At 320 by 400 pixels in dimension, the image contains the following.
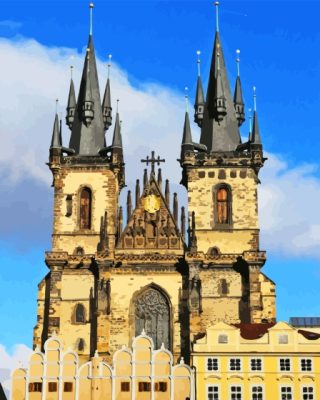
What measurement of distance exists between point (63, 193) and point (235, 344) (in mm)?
19152

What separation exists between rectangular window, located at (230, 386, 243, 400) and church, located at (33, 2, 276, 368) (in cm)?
729

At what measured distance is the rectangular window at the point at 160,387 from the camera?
169ft

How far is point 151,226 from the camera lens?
62688 millimetres

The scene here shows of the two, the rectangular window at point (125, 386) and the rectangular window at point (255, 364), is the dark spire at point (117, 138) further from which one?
the rectangular window at point (255, 364)

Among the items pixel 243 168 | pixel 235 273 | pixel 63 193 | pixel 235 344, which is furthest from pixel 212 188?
pixel 235 344

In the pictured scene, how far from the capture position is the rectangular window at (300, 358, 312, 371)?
164ft

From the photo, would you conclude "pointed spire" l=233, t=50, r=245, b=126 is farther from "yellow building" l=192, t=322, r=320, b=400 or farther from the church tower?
"yellow building" l=192, t=322, r=320, b=400

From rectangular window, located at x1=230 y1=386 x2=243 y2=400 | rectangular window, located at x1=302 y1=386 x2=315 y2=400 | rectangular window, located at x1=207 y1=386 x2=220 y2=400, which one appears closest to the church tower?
rectangular window, located at x1=207 y1=386 x2=220 y2=400

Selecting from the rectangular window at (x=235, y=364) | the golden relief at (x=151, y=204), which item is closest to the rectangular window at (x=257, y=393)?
the rectangular window at (x=235, y=364)

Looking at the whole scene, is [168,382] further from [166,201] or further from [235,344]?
[166,201]

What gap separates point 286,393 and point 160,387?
7357 mm

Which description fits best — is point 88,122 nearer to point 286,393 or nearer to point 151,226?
point 151,226

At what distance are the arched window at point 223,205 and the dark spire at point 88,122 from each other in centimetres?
965

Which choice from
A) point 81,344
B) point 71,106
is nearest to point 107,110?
point 71,106
